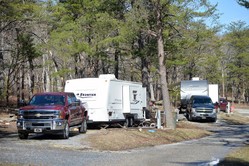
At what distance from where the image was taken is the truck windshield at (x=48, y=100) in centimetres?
1842

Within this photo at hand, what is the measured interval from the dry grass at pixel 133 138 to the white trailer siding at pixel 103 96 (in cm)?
202

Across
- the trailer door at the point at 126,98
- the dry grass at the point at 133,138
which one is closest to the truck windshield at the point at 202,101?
the dry grass at the point at 133,138

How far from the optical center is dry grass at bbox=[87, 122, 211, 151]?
56.3 ft

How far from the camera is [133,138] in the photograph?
19.2m

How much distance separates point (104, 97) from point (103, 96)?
0.24ft

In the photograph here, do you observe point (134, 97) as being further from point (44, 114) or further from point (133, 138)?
point (44, 114)

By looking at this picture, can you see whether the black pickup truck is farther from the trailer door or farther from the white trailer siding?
the trailer door

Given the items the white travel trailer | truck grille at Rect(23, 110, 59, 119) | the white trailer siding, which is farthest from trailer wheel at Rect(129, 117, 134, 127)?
truck grille at Rect(23, 110, 59, 119)

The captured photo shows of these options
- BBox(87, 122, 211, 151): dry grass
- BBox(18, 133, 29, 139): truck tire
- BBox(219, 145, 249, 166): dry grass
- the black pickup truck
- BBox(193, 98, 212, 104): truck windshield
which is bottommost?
BBox(219, 145, 249, 166): dry grass

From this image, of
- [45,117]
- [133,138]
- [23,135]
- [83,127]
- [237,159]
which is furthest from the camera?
[83,127]

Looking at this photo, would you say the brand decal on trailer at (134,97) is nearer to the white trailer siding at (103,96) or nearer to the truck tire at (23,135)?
the white trailer siding at (103,96)

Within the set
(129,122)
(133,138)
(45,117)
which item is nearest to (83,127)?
(133,138)

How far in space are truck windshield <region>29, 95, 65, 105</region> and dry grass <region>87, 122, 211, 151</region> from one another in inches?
80.0

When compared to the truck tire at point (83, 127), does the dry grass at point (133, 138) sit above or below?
below
